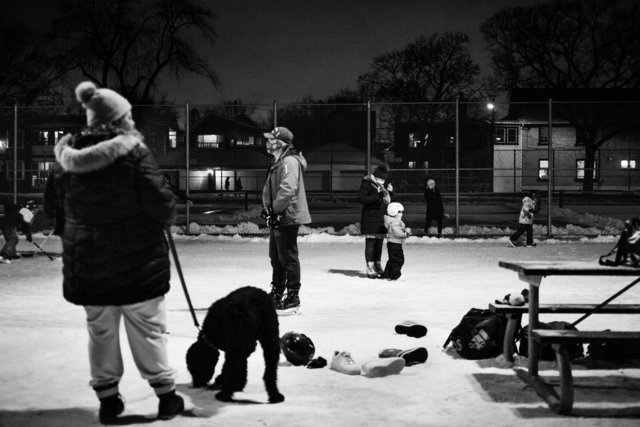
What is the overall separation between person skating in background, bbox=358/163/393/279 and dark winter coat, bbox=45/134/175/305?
745 centimetres

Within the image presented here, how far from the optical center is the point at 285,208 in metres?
8.45

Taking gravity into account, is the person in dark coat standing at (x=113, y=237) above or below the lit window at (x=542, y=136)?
below

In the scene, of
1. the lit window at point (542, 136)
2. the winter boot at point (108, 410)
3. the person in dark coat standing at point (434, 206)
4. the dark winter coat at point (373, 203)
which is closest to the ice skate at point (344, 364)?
the winter boot at point (108, 410)

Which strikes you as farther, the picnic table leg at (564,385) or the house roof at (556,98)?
the house roof at (556,98)

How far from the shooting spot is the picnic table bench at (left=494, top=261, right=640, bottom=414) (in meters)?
4.81

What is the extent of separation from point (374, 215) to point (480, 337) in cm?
568

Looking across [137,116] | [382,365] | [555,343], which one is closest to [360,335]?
[382,365]

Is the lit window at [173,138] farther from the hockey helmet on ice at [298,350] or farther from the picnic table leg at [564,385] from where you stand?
the picnic table leg at [564,385]

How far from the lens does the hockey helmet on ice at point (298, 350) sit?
589cm

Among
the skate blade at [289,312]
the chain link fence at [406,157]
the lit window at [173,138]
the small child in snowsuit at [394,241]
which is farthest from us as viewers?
the lit window at [173,138]

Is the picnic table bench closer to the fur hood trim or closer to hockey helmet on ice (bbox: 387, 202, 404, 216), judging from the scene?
the fur hood trim

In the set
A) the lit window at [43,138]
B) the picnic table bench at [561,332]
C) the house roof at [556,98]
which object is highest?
the house roof at [556,98]

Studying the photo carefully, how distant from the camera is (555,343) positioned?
4.93 metres

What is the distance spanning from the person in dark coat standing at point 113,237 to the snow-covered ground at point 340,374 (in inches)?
15.7
